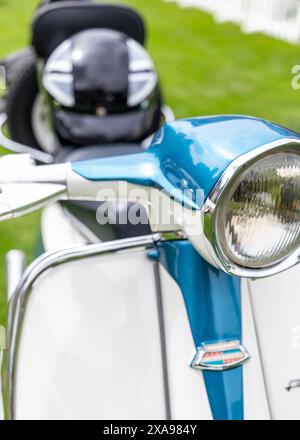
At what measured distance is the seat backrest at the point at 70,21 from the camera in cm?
212

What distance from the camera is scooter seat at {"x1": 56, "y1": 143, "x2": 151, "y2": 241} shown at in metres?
1.44

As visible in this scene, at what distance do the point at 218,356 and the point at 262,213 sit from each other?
0.90 feet

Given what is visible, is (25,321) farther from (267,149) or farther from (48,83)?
(48,83)

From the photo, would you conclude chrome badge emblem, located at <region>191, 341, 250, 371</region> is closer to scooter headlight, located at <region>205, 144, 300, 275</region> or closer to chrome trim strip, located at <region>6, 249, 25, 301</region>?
scooter headlight, located at <region>205, 144, 300, 275</region>

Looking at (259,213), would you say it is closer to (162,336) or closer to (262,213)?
(262,213)

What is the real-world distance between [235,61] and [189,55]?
40 centimetres

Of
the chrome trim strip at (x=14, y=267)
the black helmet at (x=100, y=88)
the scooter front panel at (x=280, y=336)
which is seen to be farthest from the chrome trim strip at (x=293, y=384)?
the black helmet at (x=100, y=88)

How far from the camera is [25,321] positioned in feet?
3.76

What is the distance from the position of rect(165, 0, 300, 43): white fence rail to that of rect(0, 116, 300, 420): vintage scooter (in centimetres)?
479

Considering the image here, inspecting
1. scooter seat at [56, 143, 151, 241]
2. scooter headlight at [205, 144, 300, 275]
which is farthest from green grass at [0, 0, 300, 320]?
scooter headlight at [205, 144, 300, 275]

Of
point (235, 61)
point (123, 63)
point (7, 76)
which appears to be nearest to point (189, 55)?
point (235, 61)

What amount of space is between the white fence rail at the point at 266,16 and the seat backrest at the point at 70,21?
142 inches

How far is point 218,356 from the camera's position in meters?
1.06

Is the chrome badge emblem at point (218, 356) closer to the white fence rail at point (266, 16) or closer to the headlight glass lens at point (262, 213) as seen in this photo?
the headlight glass lens at point (262, 213)
